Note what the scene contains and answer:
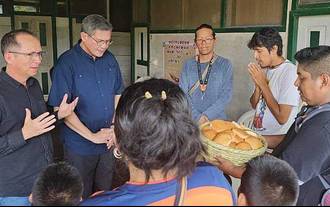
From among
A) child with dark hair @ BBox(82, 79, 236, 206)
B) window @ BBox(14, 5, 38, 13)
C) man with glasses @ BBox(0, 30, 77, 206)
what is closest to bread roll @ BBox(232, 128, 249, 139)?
child with dark hair @ BBox(82, 79, 236, 206)

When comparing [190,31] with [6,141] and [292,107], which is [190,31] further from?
[6,141]

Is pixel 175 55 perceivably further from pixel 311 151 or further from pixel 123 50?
pixel 311 151

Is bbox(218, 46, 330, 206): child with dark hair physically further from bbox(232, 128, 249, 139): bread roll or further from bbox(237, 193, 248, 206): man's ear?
bbox(237, 193, 248, 206): man's ear

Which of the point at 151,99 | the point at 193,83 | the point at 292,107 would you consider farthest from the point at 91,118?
the point at 151,99

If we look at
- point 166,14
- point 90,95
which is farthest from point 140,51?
point 90,95

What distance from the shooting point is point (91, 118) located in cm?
232

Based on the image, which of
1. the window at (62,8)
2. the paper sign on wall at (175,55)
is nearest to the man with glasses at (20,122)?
the paper sign on wall at (175,55)

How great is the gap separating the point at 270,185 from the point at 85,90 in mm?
1558

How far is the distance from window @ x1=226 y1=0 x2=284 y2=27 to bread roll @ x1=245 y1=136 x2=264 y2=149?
6.32 ft

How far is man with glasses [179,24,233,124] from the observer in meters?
2.53

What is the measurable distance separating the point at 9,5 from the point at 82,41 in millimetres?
3348

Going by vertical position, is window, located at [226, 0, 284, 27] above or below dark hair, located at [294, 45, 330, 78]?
above

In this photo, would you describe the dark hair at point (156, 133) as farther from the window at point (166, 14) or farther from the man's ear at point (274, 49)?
the window at point (166, 14)

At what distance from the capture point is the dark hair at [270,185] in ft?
3.20
